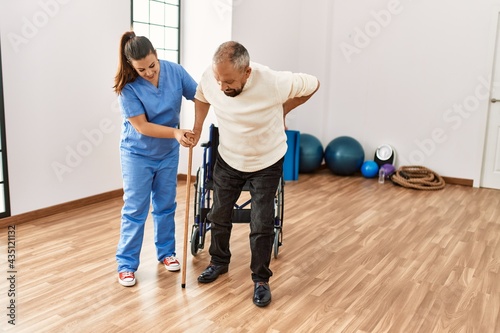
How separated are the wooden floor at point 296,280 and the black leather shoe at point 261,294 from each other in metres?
0.05

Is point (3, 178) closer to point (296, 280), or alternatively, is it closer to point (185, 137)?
point (185, 137)

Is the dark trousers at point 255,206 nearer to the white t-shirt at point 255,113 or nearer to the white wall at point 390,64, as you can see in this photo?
the white t-shirt at point 255,113

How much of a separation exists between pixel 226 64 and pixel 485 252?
2244 mm

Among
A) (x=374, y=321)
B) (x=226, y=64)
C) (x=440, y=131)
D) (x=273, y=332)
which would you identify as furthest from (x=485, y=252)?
(x=440, y=131)

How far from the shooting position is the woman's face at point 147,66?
7.74 ft

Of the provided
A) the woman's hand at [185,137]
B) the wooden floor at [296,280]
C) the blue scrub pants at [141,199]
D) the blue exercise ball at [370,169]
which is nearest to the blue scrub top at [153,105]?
the blue scrub pants at [141,199]

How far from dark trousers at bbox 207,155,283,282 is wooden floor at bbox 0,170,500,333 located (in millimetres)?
232

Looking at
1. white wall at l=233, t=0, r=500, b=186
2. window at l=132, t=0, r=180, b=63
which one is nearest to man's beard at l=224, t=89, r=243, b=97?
window at l=132, t=0, r=180, b=63

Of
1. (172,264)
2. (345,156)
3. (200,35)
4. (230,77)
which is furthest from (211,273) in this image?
(345,156)

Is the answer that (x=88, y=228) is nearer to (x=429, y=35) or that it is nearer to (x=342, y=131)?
(x=342, y=131)

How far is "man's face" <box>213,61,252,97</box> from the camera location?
2.11 meters

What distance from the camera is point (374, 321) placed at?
2.29 metres

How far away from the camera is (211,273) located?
2.68 metres

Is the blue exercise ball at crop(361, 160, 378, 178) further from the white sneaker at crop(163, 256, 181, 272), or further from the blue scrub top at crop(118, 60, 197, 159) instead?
the blue scrub top at crop(118, 60, 197, 159)
